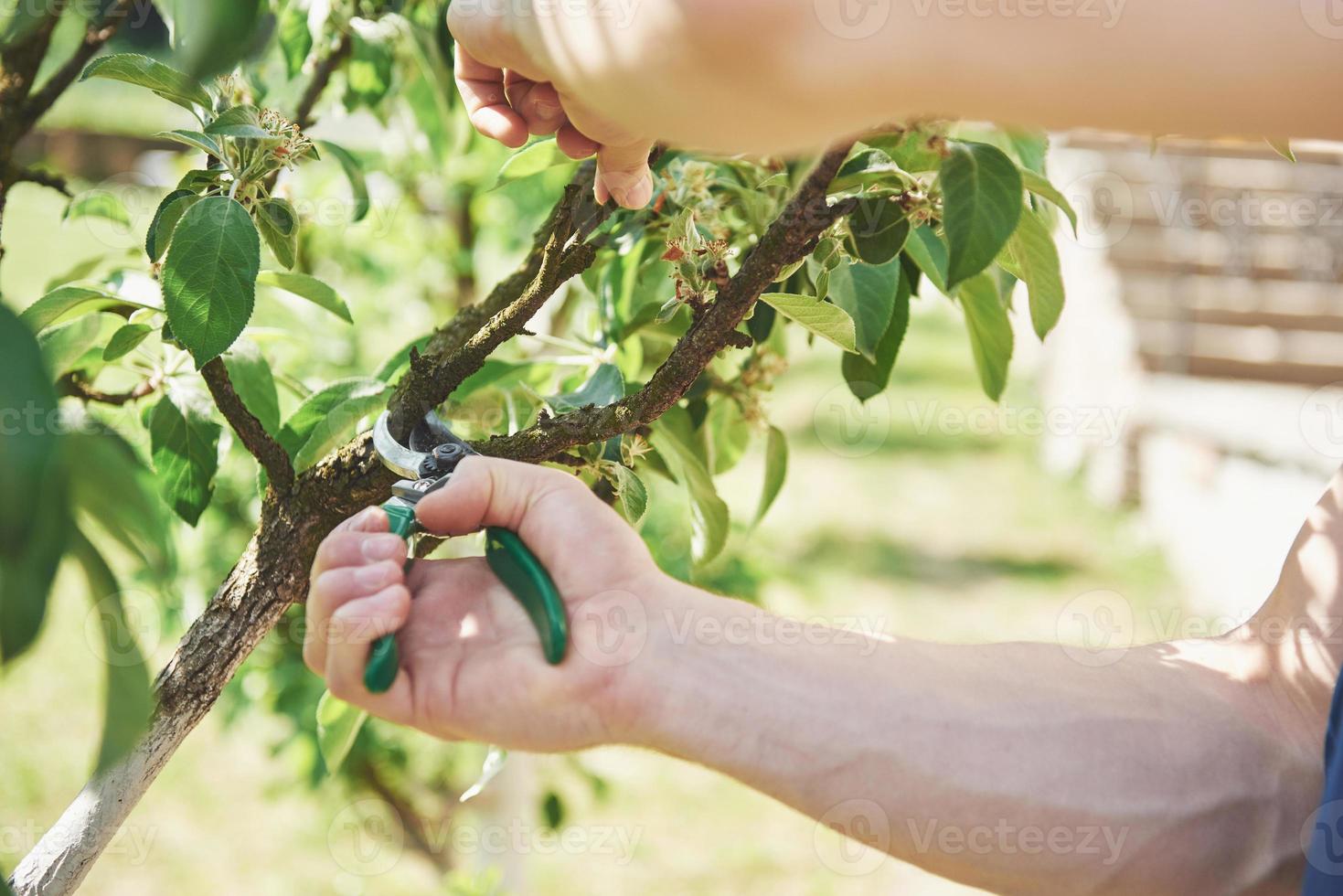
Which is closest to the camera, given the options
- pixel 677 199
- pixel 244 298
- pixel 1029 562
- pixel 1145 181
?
pixel 244 298

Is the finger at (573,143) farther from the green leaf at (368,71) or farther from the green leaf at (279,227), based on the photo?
the green leaf at (368,71)

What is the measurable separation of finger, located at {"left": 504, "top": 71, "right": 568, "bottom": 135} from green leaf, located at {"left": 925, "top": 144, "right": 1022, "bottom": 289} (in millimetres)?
306

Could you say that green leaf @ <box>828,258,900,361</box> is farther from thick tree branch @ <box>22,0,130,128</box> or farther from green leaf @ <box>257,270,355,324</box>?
thick tree branch @ <box>22,0,130,128</box>

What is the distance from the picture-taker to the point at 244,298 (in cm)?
74

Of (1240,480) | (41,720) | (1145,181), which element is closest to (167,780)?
(41,720)

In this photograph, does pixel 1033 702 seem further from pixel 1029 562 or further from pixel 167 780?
pixel 1029 562

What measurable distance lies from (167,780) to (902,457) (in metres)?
3.63

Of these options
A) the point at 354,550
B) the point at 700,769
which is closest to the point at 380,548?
the point at 354,550

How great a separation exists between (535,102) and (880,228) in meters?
0.26

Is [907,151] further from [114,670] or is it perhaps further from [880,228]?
[114,670]

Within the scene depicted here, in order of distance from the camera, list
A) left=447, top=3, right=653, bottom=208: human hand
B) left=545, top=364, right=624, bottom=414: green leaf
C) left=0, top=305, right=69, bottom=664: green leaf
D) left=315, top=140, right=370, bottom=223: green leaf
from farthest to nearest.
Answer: left=315, top=140, right=370, bottom=223: green leaf → left=545, top=364, right=624, bottom=414: green leaf → left=447, top=3, right=653, bottom=208: human hand → left=0, top=305, right=69, bottom=664: green leaf

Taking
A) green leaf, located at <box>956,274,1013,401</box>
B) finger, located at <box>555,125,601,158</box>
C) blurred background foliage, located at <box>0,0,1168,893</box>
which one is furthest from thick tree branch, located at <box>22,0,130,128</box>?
green leaf, located at <box>956,274,1013,401</box>

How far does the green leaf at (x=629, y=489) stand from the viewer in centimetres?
84

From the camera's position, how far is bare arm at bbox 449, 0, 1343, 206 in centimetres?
48
